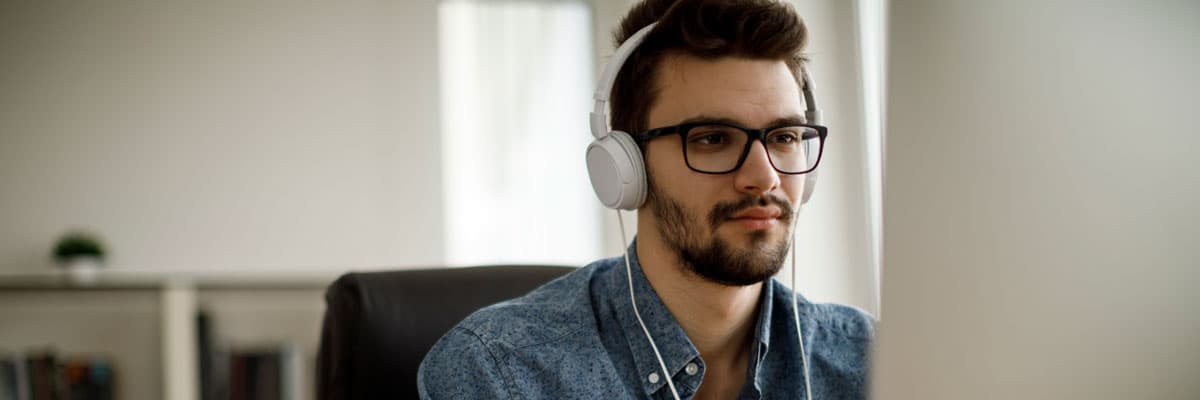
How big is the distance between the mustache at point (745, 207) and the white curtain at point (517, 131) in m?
2.32

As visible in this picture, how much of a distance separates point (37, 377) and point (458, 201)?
54.0 inches

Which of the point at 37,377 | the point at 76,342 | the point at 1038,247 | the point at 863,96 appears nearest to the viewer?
the point at 1038,247

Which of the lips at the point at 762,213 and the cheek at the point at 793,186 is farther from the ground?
the cheek at the point at 793,186

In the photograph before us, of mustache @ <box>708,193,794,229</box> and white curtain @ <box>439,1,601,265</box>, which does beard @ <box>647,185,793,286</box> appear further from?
white curtain @ <box>439,1,601,265</box>

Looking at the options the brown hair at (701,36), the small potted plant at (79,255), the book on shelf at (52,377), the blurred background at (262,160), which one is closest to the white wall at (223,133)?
the blurred background at (262,160)

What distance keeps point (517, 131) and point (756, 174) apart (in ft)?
7.98

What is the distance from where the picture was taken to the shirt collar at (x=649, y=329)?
1.13m

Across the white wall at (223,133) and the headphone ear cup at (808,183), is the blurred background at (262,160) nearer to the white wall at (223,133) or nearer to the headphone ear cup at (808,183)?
the white wall at (223,133)

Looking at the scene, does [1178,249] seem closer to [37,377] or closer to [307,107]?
[37,377]

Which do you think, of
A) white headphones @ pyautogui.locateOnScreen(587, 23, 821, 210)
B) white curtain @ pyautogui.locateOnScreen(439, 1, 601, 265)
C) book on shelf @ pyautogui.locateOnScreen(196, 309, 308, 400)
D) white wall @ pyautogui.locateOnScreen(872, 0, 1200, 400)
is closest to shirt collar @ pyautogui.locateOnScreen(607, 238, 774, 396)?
white headphones @ pyautogui.locateOnScreen(587, 23, 821, 210)

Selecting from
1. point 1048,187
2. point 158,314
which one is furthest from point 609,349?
point 158,314

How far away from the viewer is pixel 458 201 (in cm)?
342

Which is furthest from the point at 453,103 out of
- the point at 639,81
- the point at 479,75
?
the point at 639,81

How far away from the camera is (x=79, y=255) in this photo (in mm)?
2891
